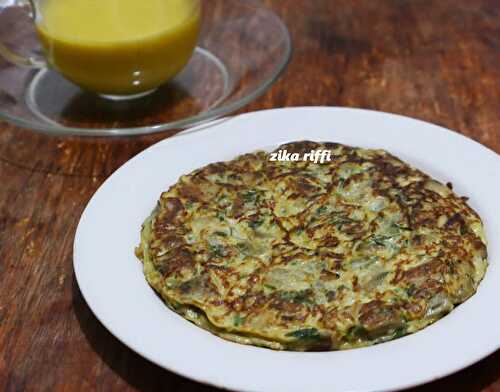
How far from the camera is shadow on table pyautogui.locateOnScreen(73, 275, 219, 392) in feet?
4.92

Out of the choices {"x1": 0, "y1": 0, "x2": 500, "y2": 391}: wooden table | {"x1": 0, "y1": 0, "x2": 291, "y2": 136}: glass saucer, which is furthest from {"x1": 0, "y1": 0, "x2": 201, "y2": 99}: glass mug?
{"x1": 0, "y1": 0, "x2": 500, "y2": 391}: wooden table

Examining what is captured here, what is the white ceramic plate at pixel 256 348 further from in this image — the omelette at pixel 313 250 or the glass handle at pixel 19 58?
the glass handle at pixel 19 58

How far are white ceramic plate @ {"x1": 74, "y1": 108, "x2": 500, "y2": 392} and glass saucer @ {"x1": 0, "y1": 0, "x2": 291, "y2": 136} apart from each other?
0.25 m

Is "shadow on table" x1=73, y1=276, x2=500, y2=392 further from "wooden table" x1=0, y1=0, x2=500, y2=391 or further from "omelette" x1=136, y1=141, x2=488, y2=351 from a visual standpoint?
"omelette" x1=136, y1=141, x2=488, y2=351

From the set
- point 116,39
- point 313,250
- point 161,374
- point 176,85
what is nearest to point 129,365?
point 161,374

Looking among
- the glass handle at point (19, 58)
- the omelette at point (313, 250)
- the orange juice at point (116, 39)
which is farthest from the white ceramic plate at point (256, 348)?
the glass handle at point (19, 58)

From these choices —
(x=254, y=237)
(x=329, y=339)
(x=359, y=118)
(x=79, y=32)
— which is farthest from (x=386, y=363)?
(x=79, y=32)

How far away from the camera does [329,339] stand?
143 centimetres

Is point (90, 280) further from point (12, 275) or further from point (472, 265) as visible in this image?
point (472, 265)

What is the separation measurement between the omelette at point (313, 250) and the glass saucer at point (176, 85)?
1.60 feet

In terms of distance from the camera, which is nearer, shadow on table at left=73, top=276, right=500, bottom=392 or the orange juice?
shadow on table at left=73, top=276, right=500, bottom=392

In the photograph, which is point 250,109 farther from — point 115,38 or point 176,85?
point 115,38

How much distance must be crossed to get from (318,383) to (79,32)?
1429 millimetres

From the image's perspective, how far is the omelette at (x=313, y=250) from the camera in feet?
4.83
